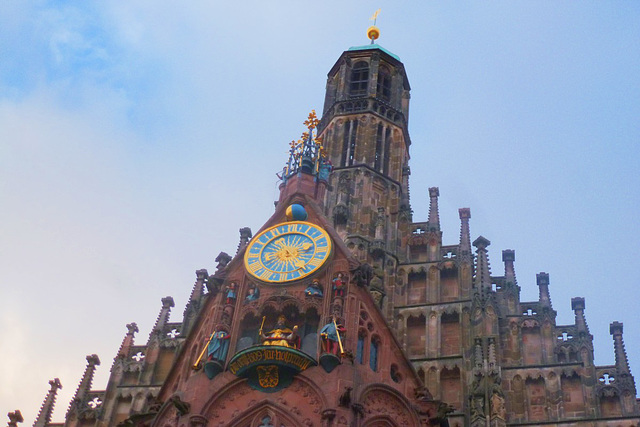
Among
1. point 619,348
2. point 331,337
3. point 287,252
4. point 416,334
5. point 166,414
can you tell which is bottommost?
point 166,414

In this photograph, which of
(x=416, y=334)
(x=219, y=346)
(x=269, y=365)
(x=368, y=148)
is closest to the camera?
(x=269, y=365)

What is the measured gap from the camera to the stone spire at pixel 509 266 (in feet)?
119

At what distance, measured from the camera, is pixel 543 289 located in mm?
35406

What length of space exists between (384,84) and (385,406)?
18827mm

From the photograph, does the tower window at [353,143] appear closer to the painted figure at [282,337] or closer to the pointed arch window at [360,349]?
the pointed arch window at [360,349]

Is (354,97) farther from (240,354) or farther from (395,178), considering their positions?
(240,354)

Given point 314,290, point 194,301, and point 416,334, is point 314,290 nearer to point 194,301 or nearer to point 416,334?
point 416,334

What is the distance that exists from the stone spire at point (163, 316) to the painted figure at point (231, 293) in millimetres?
5696

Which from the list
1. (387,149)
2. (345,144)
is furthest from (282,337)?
(387,149)

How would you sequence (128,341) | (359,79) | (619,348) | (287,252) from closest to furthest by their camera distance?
1. (619,348)
2. (287,252)
3. (128,341)
4. (359,79)

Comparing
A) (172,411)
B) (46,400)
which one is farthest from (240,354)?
(46,400)

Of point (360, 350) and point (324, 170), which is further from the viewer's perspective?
point (324, 170)

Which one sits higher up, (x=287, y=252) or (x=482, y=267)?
(x=482, y=267)

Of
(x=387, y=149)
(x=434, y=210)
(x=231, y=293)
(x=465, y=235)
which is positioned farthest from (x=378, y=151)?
(x=231, y=293)
